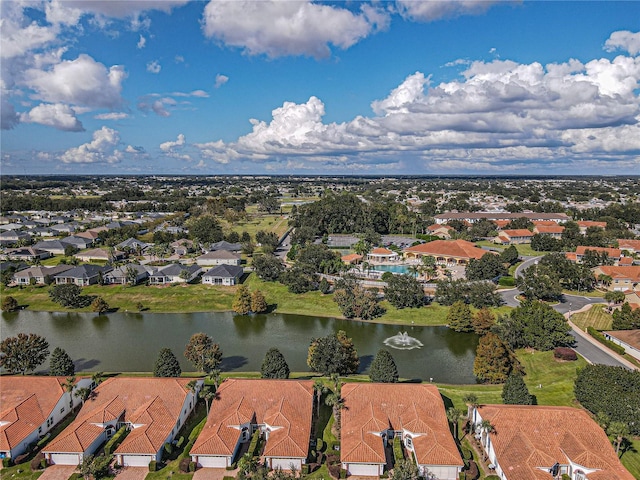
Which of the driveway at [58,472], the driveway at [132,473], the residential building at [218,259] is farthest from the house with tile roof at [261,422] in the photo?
the residential building at [218,259]

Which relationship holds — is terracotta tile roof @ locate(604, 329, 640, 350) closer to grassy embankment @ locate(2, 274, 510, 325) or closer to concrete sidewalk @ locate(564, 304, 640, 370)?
concrete sidewalk @ locate(564, 304, 640, 370)

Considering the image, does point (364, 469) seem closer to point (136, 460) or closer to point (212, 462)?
point (212, 462)

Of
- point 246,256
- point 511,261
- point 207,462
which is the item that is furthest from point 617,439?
point 246,256

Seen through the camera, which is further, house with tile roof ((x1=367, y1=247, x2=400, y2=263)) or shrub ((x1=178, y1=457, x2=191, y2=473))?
house with tile roof ((x1=367, y1=247, x2=400, y2=263))

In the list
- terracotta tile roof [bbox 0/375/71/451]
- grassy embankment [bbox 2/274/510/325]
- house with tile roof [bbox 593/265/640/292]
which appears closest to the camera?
terracotta tile roof [bbox 0/375/71/451]

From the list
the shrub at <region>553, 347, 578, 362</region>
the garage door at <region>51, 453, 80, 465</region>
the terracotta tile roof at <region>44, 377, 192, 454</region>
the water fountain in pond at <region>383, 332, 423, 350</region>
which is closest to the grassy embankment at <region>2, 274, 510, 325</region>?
the water fountain in pond at <region>383, 332, 423, 350</region>

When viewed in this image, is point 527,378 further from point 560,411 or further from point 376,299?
point 376,299

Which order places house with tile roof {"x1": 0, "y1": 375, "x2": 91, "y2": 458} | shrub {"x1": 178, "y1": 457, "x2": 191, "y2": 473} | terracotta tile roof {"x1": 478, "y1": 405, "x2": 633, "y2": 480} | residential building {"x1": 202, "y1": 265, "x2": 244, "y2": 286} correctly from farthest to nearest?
residential building {"x1": 202, "y1": 265, "x2": 244, "y2": 286}, house with tile roof {"x1": 0, "y1": 375, "x2": 91, "y2": 458}, shrub {"x1": 178, "y1": 457, "x2": 191, "y2": 473}, terracotta tile roof {"x1": 478, "y1": 405, "x2": 633, "y2": 480}
